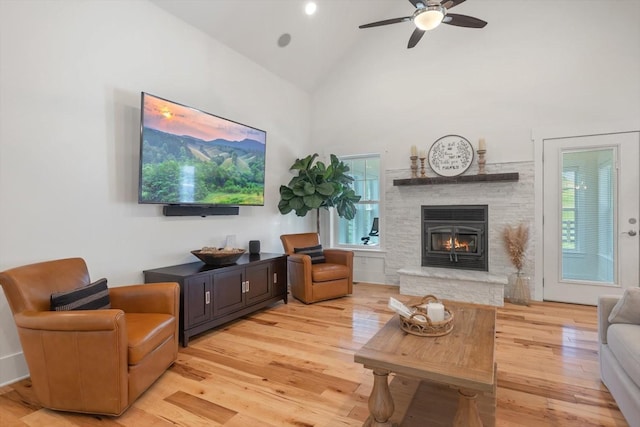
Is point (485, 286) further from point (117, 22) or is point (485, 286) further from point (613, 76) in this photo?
point (117, 22)

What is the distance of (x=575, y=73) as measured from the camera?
4227mm

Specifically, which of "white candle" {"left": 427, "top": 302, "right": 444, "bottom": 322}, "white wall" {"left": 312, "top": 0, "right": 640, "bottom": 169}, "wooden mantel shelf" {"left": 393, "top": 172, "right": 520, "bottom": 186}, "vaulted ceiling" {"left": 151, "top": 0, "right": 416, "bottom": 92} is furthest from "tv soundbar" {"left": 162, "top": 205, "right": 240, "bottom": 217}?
"white candle" {"left": 427, "top": 302, "right": 444, "bottom": 322}

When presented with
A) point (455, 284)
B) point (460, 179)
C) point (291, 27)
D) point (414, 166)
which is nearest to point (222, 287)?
point (455, 284)

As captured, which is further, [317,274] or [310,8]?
[310,8]

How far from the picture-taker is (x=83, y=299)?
2.21 m

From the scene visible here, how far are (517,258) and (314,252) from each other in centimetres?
270

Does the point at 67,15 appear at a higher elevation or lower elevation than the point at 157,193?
higher

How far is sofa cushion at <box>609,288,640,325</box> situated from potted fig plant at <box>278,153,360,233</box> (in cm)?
342

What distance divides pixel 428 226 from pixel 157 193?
3751 mm

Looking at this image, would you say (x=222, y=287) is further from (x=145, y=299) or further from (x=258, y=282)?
(x=145, y=299)

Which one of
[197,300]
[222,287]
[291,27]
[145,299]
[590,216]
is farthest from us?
[291,27]

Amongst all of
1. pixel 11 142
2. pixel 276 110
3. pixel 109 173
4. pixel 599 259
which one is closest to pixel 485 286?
pixel 599 259

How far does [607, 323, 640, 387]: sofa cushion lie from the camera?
1715 millimetres

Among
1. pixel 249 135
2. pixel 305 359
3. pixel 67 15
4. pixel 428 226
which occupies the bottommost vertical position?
pixel 305 359
